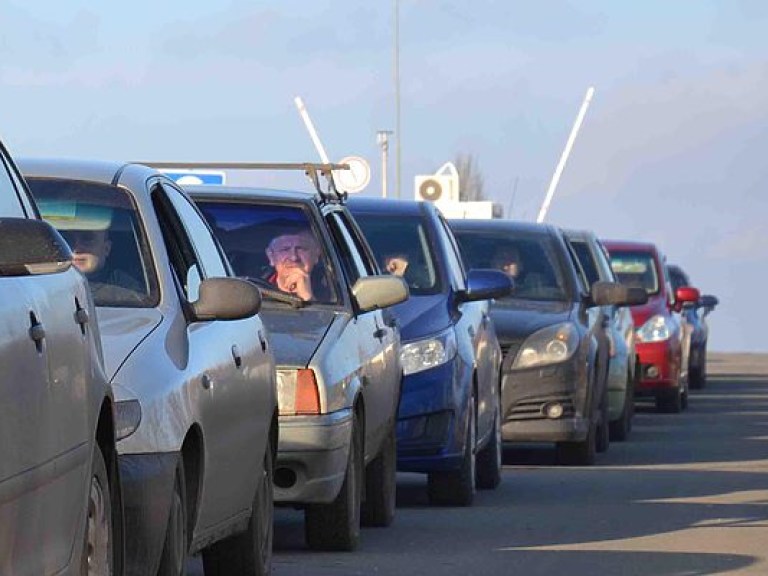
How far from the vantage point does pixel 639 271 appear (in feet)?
99.9

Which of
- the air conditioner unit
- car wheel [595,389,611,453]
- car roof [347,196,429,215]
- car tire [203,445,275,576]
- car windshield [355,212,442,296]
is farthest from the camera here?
the air conditioner unit

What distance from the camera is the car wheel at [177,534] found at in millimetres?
8297

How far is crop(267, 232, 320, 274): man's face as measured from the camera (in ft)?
42.4

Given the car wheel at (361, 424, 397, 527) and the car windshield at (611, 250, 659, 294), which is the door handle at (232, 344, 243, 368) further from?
the car windshield at (611, 250, 659, 294)

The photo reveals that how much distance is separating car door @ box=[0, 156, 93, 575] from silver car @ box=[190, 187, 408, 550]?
4.52 metres

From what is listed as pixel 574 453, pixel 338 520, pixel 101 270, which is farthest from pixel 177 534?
pixel 574 453

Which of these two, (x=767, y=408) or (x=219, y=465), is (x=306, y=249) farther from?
(x=767, y=408)

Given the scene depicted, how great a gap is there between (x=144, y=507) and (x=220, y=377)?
1.25 m

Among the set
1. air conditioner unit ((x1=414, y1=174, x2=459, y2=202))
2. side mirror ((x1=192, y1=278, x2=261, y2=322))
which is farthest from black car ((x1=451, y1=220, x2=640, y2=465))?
air conditioner unit ((x1=414, y1=174, x2=459, y2=202))

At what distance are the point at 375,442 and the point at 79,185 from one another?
12.4 feet

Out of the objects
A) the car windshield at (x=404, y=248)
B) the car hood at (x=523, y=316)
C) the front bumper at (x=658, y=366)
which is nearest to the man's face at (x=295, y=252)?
the car windshield at (x=404, y=248)

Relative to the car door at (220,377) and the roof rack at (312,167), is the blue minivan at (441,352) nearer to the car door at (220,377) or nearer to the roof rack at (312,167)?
the roof rack at (312,167)

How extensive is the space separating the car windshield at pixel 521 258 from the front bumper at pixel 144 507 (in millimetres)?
12097

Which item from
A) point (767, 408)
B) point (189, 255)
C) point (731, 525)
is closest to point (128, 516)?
point (189, 255)
